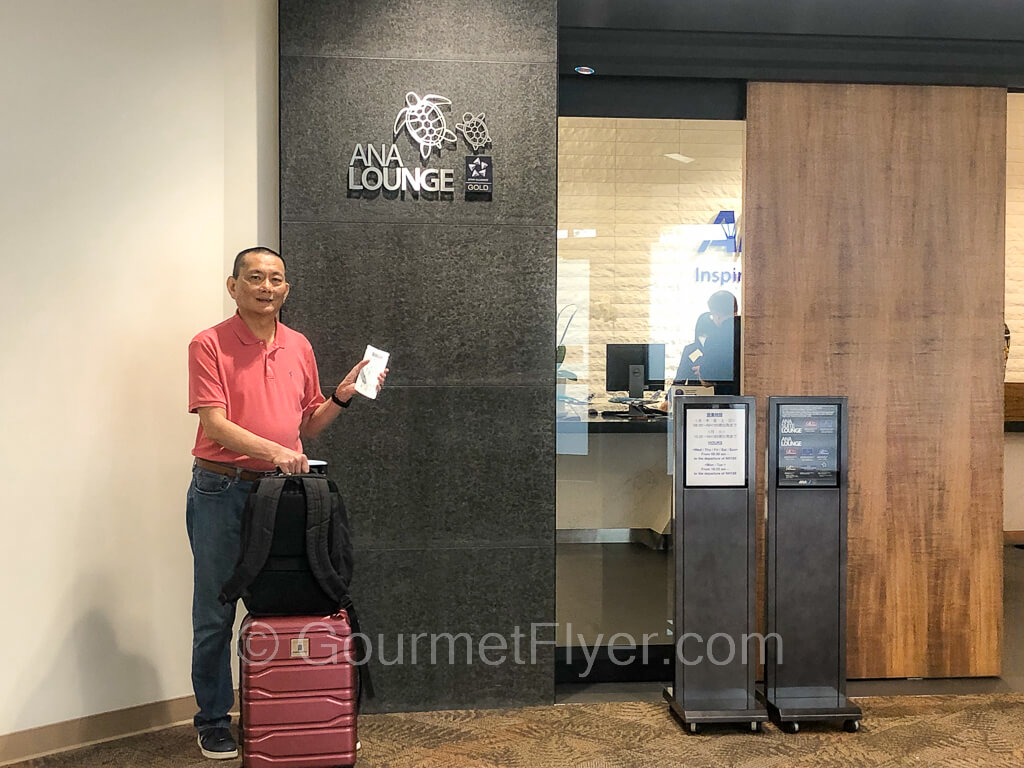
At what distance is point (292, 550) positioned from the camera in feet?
10.3

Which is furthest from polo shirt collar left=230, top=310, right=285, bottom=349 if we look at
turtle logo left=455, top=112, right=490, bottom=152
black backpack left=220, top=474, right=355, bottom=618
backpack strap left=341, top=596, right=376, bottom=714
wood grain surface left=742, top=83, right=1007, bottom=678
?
wood grain surface left=742, top=83, right=1007, bottom=678

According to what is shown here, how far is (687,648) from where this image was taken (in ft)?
12.5

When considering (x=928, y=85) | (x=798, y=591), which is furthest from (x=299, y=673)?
(x=928, y=85)

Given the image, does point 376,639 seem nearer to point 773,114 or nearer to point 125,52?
point 125,52

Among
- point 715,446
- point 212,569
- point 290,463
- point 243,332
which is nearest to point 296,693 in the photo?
point 212,569

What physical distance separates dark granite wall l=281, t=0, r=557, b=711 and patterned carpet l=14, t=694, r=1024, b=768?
0.80ft

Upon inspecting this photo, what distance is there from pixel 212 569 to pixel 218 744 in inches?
25.2

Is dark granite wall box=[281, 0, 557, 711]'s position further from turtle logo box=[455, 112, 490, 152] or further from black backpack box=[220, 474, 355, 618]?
black backpack box=[220, 474, 355, 618]

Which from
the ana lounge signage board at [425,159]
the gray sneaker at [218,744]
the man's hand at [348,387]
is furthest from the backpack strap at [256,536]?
the ana lounge signage board at [425,159]

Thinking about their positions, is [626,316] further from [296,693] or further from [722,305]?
[296,693]

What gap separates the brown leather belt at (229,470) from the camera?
3410mm

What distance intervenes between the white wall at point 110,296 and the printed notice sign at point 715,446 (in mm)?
1874

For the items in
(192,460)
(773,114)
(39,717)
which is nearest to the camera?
(39,717)

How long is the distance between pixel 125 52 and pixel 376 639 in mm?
2455
